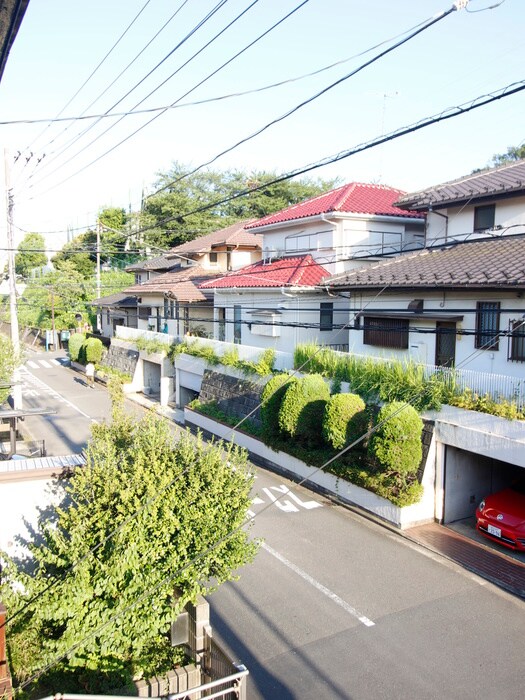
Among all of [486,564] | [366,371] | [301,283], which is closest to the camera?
[486,564]

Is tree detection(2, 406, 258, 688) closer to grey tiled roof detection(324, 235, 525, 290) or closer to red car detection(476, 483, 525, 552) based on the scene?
red car detection(476, 483, 525, 552)

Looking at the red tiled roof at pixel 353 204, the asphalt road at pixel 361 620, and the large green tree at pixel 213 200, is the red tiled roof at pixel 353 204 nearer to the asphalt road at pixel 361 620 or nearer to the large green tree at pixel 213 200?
the asphalt road at pixel 361 620

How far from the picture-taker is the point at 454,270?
1527cm

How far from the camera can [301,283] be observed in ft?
73.8

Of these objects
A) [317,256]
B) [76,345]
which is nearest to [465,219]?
[317,256]

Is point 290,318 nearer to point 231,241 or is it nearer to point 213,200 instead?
point 231,241

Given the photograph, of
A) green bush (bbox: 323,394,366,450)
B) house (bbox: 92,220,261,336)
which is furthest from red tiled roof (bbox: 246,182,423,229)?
green bush (bbox: 323,394,366,450)

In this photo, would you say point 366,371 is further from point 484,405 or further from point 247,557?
point 247,557

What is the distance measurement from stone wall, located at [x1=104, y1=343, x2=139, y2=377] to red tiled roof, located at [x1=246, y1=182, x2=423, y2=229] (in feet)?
36.3

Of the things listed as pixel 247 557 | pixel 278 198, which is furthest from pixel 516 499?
pixel 278 198

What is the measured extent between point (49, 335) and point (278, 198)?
24.6 metres

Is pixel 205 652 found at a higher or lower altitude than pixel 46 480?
lower

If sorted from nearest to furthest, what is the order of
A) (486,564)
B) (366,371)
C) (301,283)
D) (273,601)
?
(273,601)
(486,564)
(366,371)
(301,283)

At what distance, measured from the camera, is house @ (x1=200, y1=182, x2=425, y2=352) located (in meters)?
22.8
